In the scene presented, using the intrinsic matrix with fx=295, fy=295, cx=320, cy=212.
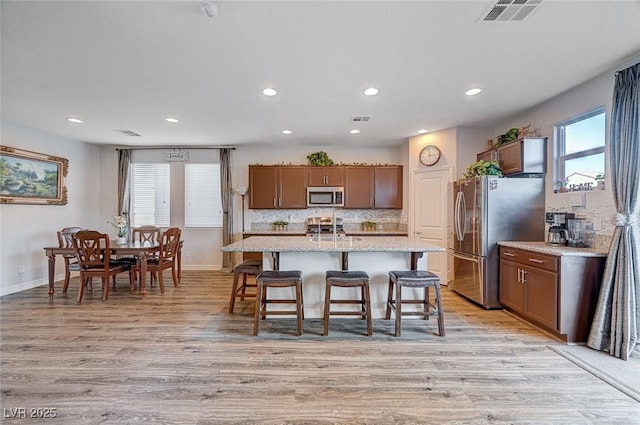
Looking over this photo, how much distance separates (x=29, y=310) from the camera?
12.4 feet

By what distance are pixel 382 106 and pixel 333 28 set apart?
182cm

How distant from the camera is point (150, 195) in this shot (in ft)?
21.0

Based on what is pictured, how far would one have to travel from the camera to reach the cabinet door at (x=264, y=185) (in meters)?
6.01

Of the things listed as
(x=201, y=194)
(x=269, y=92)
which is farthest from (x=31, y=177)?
(x=269, y=92)

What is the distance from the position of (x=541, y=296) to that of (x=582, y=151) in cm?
173

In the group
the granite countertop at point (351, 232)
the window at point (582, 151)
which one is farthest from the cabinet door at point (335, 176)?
the window at point (582, 151)

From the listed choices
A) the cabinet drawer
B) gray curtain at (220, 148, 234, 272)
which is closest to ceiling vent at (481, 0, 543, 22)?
the cabinet drawer

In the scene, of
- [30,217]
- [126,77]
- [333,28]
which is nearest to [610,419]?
[333,28]

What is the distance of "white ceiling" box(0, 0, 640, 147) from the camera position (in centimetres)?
207

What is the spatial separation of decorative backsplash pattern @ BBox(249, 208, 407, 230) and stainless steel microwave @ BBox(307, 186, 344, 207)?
340 millimetres

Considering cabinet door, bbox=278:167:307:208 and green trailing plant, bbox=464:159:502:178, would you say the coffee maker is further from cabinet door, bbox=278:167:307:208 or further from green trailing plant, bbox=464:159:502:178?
cabinet door, bbox=278:167:307:208

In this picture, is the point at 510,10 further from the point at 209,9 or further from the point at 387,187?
the point at 387,187

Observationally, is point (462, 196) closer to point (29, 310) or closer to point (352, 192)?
point (352, 192)

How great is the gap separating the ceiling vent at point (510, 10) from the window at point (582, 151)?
1.91 m
